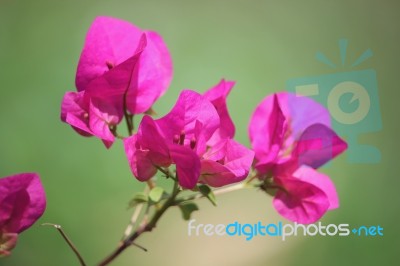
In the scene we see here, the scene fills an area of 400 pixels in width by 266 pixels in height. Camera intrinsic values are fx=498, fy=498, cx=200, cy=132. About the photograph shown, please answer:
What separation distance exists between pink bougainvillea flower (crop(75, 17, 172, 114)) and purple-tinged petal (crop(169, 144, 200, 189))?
0.13m

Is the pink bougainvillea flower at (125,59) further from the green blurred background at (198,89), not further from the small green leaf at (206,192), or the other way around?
the green blurred background at (198,89)

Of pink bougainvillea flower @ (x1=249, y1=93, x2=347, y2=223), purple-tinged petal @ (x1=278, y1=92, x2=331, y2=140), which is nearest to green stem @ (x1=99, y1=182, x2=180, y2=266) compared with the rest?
Result: pink bougainvillea flower @ (x1=249, y1=93, x2=347, y2=223)

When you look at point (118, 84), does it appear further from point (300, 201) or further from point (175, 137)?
point (300, 201)

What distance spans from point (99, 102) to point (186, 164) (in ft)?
0.43

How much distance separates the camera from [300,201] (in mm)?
542

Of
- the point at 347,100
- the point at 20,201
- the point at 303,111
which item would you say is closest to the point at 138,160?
the point at 20,201

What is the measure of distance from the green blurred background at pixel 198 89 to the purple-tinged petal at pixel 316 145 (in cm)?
55

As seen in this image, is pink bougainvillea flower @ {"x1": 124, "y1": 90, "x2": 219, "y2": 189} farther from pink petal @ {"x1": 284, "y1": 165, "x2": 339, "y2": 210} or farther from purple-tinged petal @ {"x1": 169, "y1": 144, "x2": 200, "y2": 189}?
pink petal @ {"x1": 284, "y1": 165, "x2": 339, "y2": 210}

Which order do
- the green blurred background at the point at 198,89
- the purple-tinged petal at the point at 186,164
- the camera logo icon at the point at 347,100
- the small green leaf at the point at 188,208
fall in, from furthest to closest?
1. the green blurred background at the point at 198,89
2. the camera logo icon at the point at 347,100
3. the small green leaf at the point at 188,208
4. the purple-tinged petal at the point at 186,164

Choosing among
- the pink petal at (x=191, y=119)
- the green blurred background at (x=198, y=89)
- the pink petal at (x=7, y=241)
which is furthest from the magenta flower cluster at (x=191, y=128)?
the green blurred background at (x=198, y=89)

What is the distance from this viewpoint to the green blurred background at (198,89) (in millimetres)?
1190

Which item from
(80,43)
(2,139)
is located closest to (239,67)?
(80,43)

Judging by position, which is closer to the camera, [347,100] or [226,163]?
[226,163]

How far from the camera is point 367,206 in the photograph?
1241mm
